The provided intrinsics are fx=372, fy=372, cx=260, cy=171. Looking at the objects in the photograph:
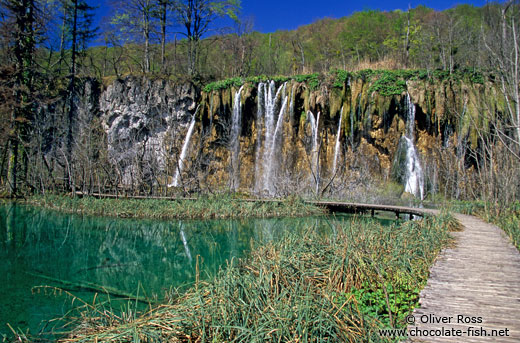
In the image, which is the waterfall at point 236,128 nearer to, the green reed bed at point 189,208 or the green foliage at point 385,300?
the green reed bed at point 189,208

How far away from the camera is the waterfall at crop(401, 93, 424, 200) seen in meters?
18.9

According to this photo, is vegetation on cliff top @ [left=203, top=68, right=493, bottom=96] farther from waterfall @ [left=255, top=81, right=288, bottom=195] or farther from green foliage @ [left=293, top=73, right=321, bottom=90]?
waterfall @ [left=255, top=81, right=288, bottom=195]

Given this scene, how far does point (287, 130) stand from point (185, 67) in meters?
15.4

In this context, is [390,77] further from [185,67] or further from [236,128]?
[185,67]

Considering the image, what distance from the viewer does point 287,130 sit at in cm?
2166

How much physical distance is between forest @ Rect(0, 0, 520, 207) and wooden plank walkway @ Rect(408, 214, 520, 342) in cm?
259

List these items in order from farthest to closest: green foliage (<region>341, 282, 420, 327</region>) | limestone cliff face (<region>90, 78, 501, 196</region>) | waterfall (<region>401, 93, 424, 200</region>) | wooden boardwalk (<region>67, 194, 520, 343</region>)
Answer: waterfall (<region>401, 93, 424, 200</region>), limestone cliff face (<region>90, 78, 501, 196</region>), green foliage (<region>341, 282, 420, 327</region>), wooden boardwalk (<region>67, 194, 520, 343</region>)

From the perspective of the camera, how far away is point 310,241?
222 inches

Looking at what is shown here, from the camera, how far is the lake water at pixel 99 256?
5094 mm

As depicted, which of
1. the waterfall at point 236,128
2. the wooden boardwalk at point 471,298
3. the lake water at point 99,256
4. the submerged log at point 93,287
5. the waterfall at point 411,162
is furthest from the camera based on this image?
the waterfall at point 236,128

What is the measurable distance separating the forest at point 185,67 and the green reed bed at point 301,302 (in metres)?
3.66

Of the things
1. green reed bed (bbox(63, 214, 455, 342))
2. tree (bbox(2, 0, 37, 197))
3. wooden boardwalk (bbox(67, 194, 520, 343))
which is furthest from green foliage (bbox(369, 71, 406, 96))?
tree (bbox(2, 0, 37, 197))

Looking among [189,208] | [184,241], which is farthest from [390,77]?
[184,241]

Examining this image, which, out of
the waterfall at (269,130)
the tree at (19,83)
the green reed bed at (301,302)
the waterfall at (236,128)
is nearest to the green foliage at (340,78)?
the waterfall at (269,130)
